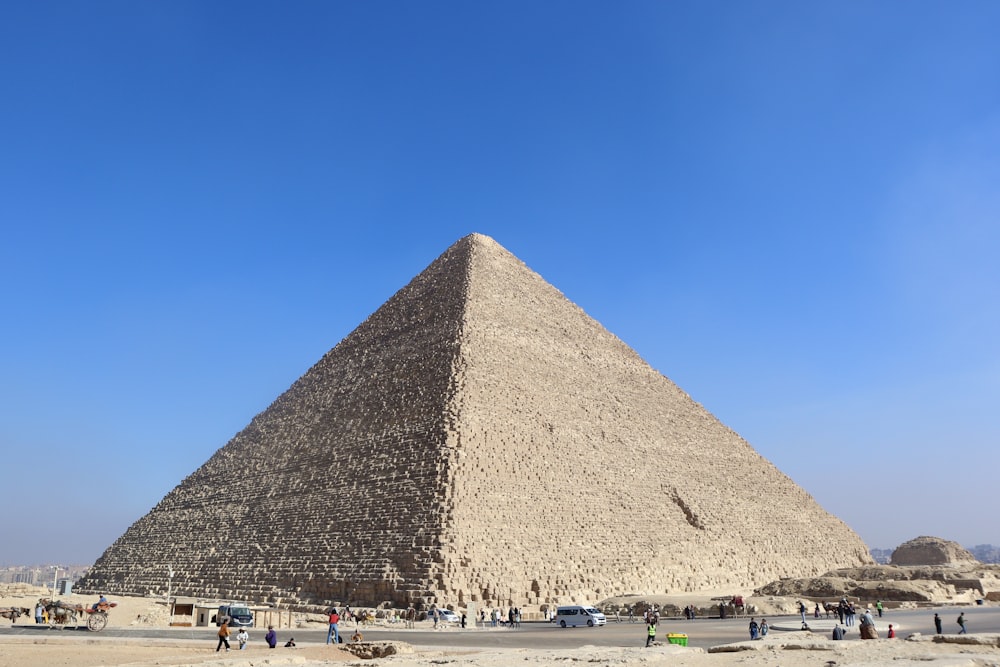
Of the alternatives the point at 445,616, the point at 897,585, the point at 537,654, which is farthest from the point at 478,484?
the point at 897,585

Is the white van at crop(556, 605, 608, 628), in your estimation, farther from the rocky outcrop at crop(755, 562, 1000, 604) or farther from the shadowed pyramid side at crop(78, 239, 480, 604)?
the rocky outcrop at crop(755, 562, 1000, 604)

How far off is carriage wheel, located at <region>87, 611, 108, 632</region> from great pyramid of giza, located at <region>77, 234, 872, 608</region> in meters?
6.77

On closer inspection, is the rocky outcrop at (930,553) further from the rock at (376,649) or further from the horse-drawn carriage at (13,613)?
the horse-drawn carriage at (13,613)

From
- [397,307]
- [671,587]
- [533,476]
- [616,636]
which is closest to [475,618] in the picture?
[616,636]

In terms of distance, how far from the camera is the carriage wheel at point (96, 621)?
63.2 ft

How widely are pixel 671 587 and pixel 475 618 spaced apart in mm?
10192

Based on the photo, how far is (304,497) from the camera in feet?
101

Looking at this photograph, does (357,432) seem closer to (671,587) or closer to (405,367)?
(405,367)

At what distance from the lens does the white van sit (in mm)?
20528

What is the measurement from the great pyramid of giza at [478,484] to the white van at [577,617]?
2.75m

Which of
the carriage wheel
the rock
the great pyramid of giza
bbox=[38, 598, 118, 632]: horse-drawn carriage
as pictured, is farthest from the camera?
the great pyramid of giza

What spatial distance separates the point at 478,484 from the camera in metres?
26.2

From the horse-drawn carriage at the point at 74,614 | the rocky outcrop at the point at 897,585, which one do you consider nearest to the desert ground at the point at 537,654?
the horse-drawn carriage at the point at 74,614

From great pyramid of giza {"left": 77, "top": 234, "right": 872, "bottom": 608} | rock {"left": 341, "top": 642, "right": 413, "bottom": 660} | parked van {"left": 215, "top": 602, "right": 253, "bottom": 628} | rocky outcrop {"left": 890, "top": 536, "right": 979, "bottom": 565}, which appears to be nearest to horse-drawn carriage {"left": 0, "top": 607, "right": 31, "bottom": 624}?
parked van {"left": 215, "top": 602, "right": 253, "bottom": 628}
